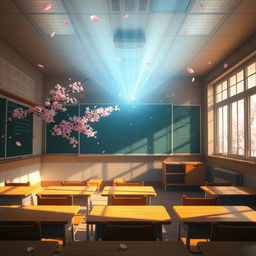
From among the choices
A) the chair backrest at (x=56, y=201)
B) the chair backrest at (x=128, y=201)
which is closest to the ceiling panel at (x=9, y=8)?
the chair backrest at (x=56, y=201)

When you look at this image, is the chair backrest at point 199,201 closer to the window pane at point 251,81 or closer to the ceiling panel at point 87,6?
the ceiling panel at point 87,6

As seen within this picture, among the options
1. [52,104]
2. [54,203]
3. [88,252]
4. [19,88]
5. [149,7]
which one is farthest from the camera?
[19,88]

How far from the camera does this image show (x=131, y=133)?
25.3 ft

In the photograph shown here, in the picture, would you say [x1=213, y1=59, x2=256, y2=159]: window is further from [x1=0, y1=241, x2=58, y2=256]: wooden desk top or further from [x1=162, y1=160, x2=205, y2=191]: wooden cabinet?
[x1=0, y1=241, x2=58, y2=256]: wooden desk top

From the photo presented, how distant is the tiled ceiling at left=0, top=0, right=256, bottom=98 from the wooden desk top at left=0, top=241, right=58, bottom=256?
3059 mm

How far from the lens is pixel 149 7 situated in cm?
390

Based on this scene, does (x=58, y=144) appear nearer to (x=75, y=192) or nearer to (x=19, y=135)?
(x=19, y=135)

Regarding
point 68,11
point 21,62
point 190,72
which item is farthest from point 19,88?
point 190,72

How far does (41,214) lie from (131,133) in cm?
520

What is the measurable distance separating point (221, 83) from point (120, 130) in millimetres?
2819

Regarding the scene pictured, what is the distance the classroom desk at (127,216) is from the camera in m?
2.39

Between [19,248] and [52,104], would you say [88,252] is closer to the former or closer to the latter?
[19,248]

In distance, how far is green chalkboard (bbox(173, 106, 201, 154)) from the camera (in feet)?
25.3

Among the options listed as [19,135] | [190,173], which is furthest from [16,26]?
[190,173]
